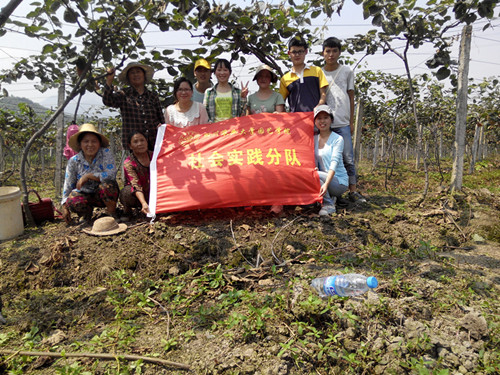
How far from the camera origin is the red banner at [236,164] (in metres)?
3.58

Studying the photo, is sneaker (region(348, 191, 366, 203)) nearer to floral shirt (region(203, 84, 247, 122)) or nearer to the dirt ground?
the dirt ground

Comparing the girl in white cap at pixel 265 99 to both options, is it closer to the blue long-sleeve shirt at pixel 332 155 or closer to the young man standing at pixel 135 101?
the blue long-sleeve shirt at pixel 332 155

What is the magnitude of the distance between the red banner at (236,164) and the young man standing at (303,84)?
10.3 inches

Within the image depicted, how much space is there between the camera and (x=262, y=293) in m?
2.50

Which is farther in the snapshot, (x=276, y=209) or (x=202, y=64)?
(x=202, y=64)

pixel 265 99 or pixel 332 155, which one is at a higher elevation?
pixel 265 99

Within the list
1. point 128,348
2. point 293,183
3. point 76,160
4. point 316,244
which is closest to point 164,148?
point 76,160

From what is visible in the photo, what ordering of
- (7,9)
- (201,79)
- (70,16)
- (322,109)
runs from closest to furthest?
(7,9) → (70,16) → (322,109) → (201,79)

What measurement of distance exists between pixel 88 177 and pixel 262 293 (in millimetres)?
Answer: 2574

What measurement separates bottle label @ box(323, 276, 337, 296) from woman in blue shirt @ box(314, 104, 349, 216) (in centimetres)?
138

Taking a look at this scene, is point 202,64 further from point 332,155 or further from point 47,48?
point 332,155

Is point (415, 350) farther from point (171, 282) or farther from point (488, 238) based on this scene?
point (488, 238)

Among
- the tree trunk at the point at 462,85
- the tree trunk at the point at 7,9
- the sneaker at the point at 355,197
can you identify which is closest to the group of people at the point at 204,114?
the sneaker at the point at 355,197

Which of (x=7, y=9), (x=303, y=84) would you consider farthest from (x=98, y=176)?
(x=303, y=84)
